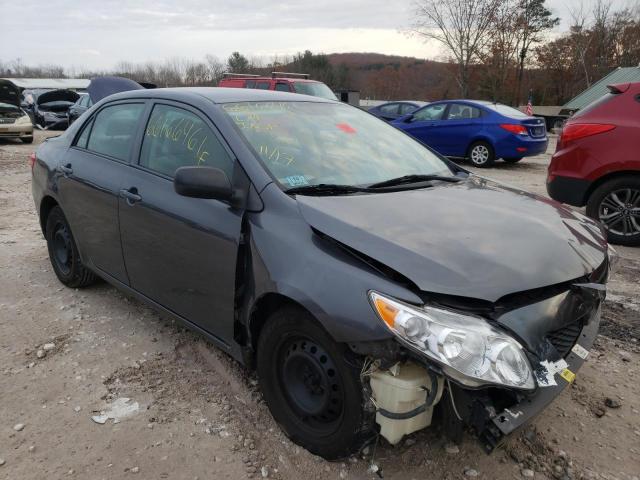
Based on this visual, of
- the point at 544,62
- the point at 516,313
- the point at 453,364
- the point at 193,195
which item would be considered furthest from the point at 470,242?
the point at 544,62

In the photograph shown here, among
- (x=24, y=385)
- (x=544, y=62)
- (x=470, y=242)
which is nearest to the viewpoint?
(x=470, y=242)

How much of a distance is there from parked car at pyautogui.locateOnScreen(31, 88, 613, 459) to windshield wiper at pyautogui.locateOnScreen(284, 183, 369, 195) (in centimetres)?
1

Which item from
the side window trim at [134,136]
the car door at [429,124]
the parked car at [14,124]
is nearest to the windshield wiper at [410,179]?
the side window trim at [134,136]

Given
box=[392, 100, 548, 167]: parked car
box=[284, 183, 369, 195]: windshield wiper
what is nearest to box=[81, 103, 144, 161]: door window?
box=[284, 183, 369, 195]: windshield wiper

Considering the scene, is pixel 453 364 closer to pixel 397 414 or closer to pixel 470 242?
pixel 397 414

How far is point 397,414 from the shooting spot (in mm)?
1952

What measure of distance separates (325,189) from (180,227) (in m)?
0.86

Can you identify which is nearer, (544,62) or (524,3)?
(524,3)

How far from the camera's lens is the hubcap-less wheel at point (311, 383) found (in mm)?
2158

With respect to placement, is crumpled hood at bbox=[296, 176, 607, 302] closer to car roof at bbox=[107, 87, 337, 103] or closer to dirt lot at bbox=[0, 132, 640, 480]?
dirt lot at bbox=[0, 132, 640, 480]

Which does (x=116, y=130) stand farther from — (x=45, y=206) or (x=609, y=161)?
(x=609, y=161)

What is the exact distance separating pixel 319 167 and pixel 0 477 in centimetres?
208

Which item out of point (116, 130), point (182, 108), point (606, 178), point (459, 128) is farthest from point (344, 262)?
point (459, 128)

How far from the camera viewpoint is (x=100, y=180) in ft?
11.6
